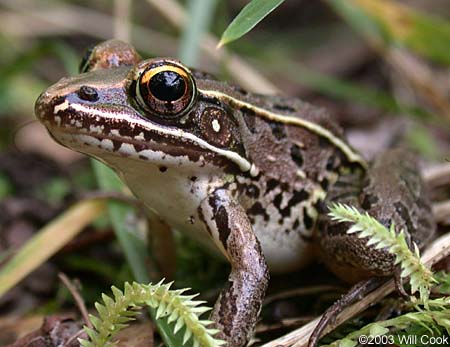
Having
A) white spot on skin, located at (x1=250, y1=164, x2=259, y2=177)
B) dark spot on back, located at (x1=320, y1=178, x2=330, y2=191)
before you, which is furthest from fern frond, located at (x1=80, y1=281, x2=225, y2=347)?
dark spot on back, located at (x1=320, y1=178, x2=330, y2=191)

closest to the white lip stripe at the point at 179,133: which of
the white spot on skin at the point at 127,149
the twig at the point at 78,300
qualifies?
the white spot on skin at the point at 127,149

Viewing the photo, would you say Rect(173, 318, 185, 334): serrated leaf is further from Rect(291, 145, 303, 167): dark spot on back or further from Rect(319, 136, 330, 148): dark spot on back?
Rect(319, 136, 330, 148): dark spot on back

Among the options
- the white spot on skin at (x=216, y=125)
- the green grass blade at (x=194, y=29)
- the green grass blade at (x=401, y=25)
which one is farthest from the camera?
the green grass blade at (x=401, y=25)

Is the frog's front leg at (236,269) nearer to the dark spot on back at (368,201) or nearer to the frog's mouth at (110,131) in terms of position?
the frog's mouth at (110,131)

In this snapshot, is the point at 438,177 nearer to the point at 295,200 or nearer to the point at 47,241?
the point at 295,200

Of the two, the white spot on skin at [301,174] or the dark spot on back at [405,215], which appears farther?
the white spot on skin at [301,174]

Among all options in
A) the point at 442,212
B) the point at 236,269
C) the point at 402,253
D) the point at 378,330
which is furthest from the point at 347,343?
the point at 442,212

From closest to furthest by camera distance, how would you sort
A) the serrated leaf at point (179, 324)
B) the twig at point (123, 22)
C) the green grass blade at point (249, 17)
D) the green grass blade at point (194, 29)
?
the serrated leaf at point (179, 324)
the green grass blade at point (249, 17)
the green grass blade at point (194, 29)
the twig at point (123, 22)
